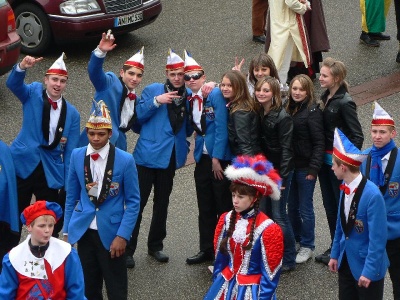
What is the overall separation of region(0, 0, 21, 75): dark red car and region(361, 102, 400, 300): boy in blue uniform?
18.3 feet

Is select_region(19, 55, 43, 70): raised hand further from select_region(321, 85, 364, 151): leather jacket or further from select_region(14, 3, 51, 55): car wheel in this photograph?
select_region(14, 3, 51, 55): car wheel

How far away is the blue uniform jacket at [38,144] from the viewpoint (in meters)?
8.87

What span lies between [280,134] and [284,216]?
76 cm

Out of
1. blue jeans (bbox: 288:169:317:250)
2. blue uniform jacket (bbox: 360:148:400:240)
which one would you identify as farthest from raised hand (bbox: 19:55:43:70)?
blue uniform jacket (bbox: 360:148:400:240)

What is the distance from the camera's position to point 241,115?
8.98 metres

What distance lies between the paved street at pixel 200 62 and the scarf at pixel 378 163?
1.12 metres

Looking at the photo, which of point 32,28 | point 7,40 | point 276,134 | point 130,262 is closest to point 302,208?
point 276,134

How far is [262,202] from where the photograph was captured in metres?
9.21

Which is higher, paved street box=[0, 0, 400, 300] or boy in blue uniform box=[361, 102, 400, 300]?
boy in blue uniform box=[361, 102, 400, 300]

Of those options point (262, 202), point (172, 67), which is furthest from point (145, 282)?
point (172, 67)

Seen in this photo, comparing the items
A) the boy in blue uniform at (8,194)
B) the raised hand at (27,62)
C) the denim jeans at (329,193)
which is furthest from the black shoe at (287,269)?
the raised hand at (27,62)

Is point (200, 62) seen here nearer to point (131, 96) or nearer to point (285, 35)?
point (285, 35)

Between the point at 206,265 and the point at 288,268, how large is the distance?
0.75 meters

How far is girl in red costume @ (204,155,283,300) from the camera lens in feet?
24.6
